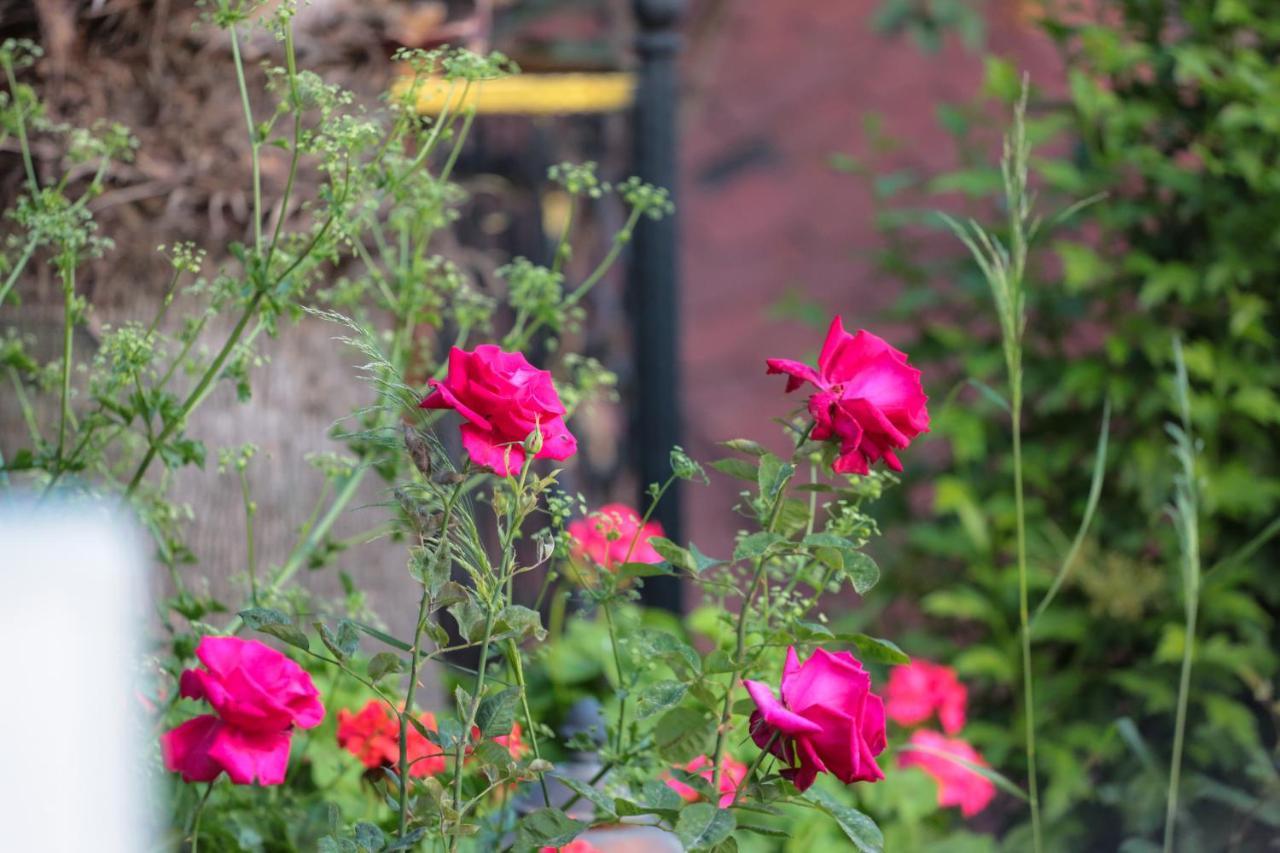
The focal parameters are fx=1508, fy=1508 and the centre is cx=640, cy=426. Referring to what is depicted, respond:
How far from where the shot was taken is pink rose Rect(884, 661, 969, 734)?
225cm

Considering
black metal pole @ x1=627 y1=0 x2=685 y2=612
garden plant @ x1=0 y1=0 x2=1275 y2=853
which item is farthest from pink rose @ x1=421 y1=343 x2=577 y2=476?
black metal pole @ x1=627 y1=0 x2=685 y2=612

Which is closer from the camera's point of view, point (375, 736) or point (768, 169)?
point (375, 736)

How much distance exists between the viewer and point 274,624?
974 millimetres

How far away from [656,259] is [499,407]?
8.05 feet

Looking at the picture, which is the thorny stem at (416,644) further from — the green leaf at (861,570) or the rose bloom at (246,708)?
the green leaf at (861,570)

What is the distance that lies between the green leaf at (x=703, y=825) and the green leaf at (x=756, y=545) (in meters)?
0.17

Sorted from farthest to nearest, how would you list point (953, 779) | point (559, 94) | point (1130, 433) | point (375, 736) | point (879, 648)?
point (559, 94) → point (1130, 433) → point (953, 779) → point (375, 736) → point (879, 648)

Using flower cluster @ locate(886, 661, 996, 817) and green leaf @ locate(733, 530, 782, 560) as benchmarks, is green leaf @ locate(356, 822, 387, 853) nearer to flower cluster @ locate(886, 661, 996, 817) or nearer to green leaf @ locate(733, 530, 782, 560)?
green leaf @ locate(733, 530, 782, 560)

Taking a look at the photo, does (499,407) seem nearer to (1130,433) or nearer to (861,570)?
(861,570)

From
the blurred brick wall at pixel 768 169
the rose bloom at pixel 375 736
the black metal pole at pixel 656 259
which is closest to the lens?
the rose bloom at pixel 375 736

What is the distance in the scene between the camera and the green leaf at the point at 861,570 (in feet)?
3.42

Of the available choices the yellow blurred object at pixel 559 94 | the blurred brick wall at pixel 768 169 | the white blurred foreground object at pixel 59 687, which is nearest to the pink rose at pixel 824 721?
the white blurred foreground object at pixel 59 687

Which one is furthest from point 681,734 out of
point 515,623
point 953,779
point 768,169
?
point 768,169

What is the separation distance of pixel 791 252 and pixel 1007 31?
970 millimetres
